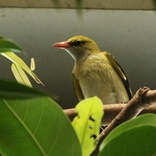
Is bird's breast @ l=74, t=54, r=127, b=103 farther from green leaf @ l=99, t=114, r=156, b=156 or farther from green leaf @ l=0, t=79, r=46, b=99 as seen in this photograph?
green leaf @ l=0, t=79, r=46, b=99

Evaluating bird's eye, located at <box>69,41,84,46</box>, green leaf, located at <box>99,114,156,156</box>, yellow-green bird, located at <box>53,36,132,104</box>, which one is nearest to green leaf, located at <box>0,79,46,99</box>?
green leaf, located at <box>99,114,156,156</box>

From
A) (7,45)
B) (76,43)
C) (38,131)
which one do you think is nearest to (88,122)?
(38,131)

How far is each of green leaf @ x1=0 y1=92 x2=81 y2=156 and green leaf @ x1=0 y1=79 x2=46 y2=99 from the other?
0.14 meters

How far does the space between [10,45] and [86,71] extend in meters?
1.18

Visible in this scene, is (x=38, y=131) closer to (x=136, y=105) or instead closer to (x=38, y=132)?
(x=38, y=132)

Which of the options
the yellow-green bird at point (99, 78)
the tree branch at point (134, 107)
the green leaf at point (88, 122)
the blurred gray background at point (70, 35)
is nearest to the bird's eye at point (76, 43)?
the yellow-green bird at point (99, 78)

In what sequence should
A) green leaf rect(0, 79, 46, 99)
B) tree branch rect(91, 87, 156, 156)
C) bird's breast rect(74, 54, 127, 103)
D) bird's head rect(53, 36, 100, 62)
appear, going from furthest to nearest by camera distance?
bird's head rect(53, 36, 100, 62)
bird's breast rect(74, 54, 127, 103)
tree branch rect(91, 87, 156, 156)
green leaf rect(0, 79, 46, 99)

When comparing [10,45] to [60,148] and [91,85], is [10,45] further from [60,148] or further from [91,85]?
[91,85]

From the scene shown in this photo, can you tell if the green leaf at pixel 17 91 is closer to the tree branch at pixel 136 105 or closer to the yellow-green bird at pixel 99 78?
the tree branch at pixel 136 105

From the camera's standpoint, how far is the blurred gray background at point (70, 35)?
1.56m

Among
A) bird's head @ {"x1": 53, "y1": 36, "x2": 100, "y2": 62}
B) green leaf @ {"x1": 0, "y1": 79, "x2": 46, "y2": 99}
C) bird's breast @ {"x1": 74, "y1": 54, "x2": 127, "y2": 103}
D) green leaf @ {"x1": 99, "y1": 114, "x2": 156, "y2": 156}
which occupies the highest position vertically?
green leaf @ {"x1": 0, "y1": 79, "x2": 46, "y2": 99}

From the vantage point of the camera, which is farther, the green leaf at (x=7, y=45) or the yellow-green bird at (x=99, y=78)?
the yellow-green bird at (x=99, y=78)

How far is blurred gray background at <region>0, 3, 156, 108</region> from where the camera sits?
1560 mm

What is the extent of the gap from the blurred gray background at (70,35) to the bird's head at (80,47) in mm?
106
